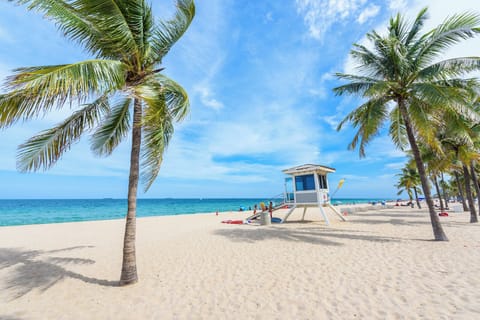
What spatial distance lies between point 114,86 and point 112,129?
9.63 feet

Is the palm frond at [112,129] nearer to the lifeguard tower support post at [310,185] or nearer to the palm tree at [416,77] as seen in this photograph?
the palm tree at [416,77]

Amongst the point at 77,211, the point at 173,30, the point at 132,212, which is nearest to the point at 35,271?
the point at 132,212

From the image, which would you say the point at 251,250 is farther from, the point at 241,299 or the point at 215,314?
the point at 215,314

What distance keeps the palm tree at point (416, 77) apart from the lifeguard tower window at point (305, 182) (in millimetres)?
5123

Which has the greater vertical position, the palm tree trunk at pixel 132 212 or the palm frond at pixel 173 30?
the palm frond at pixel 173 30

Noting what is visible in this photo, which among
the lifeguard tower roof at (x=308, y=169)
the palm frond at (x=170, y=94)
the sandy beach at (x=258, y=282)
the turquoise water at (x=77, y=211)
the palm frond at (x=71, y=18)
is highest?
the palm frond at (x=71, y=18)

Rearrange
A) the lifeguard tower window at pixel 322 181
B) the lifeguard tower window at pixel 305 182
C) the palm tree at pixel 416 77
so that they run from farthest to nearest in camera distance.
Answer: the lifeguard tower window at pixel 322 181 < the lifeguard tower window at pixel 305 182 < the palm tree at pixel 416 77

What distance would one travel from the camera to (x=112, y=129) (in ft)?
22.0

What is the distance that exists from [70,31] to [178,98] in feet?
8.65

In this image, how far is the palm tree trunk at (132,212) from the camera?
17.4 ft

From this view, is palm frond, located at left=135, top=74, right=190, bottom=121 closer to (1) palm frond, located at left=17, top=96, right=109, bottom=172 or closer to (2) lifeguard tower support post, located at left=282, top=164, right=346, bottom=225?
(1) palm frond, located at left=17, top=96, right=109, bottom=172

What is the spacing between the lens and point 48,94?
11.2 ft

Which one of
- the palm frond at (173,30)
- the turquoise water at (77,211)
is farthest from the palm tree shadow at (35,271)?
the turquoise water at (77,211)

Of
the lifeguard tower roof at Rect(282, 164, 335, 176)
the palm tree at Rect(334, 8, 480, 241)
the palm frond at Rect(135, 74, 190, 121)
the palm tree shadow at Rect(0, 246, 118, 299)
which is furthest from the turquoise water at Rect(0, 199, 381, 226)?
the palm tree at Rect(334, 8, 480, 241)
